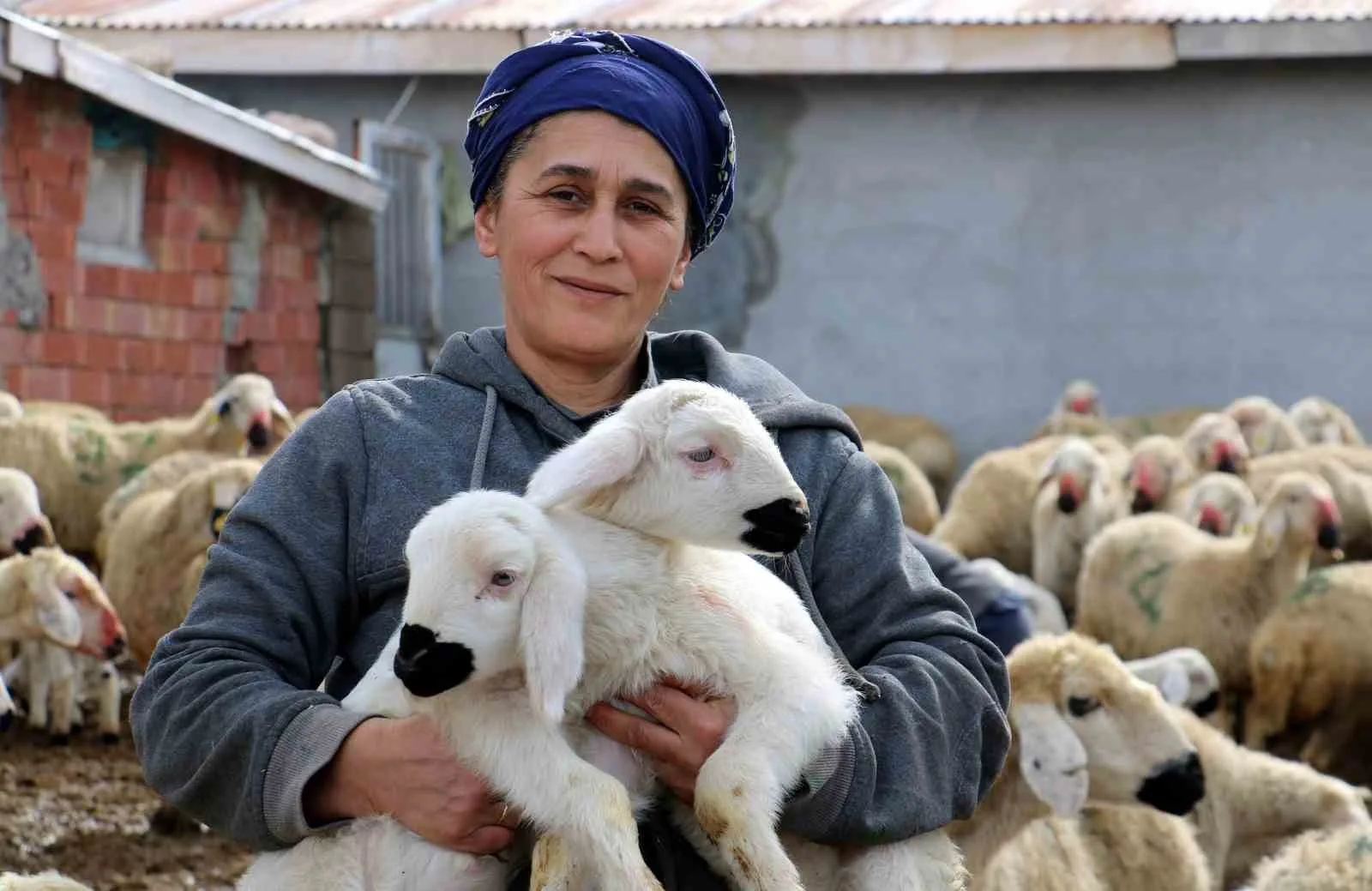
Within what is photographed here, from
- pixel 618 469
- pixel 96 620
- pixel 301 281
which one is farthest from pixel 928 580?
pixel 301 281

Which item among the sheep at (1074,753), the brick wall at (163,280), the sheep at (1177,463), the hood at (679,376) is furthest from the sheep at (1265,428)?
the hood at (679,376)

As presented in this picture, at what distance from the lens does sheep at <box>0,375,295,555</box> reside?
405 inches

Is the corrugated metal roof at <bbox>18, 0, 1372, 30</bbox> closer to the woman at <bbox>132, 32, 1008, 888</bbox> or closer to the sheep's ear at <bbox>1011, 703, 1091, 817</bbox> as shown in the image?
the sheep's ear at <bbox>1011, 703, 1091, 817</bbox>

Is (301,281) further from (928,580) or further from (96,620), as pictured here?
(928,580)

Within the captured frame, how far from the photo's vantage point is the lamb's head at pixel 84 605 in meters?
7.68

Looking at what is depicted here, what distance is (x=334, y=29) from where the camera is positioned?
15.5 meters

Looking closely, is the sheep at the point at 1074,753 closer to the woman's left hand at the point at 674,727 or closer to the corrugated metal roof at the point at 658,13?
the woman's left hand at the point at 674,727

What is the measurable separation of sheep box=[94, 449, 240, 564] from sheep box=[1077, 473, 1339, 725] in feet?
15.1

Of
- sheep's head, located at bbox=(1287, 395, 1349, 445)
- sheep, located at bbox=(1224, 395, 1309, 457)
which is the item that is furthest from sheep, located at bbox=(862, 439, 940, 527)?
sheep's head, located at bbox=(1287, 395, 1349, 445)

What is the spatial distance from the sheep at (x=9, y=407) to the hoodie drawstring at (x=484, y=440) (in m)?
8.50

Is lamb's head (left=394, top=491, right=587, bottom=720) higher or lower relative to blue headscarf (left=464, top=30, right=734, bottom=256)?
lower

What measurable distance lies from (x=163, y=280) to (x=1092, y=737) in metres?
9.32

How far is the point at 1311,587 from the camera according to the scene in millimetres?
8438

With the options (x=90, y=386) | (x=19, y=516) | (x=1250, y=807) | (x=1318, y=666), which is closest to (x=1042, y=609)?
(x=1318, y=666)
